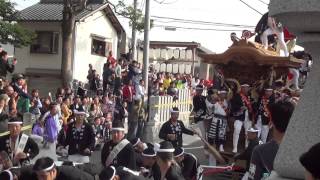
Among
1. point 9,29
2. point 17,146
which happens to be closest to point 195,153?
point 17,146

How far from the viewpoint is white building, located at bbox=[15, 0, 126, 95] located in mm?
28406

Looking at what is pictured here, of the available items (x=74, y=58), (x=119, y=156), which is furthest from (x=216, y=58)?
(x=74, y=58)

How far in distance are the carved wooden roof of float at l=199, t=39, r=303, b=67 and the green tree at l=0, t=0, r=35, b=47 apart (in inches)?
438

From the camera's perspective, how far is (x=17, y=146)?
7723 mm

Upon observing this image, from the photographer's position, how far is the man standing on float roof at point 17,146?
24.9ft

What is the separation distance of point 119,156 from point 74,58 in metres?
21.5

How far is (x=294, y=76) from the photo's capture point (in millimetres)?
14047

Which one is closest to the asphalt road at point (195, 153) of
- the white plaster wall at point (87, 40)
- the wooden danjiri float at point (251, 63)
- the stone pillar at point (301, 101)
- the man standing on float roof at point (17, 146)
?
the man standing on float roof at point (17, 146)

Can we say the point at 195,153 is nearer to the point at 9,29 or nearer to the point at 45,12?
the point at 9,29

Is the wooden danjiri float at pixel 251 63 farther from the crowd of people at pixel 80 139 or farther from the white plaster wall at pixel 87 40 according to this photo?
the white plaster wall at pixel 87 40

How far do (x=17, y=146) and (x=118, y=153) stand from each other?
1.48 meters

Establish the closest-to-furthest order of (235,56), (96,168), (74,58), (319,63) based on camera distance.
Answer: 1. (319,63)
2. (96,168)
3. (235,56)
4. (74,58)

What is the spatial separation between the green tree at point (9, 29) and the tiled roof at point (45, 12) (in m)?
5.83

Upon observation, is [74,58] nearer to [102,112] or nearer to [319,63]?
[102,112]
